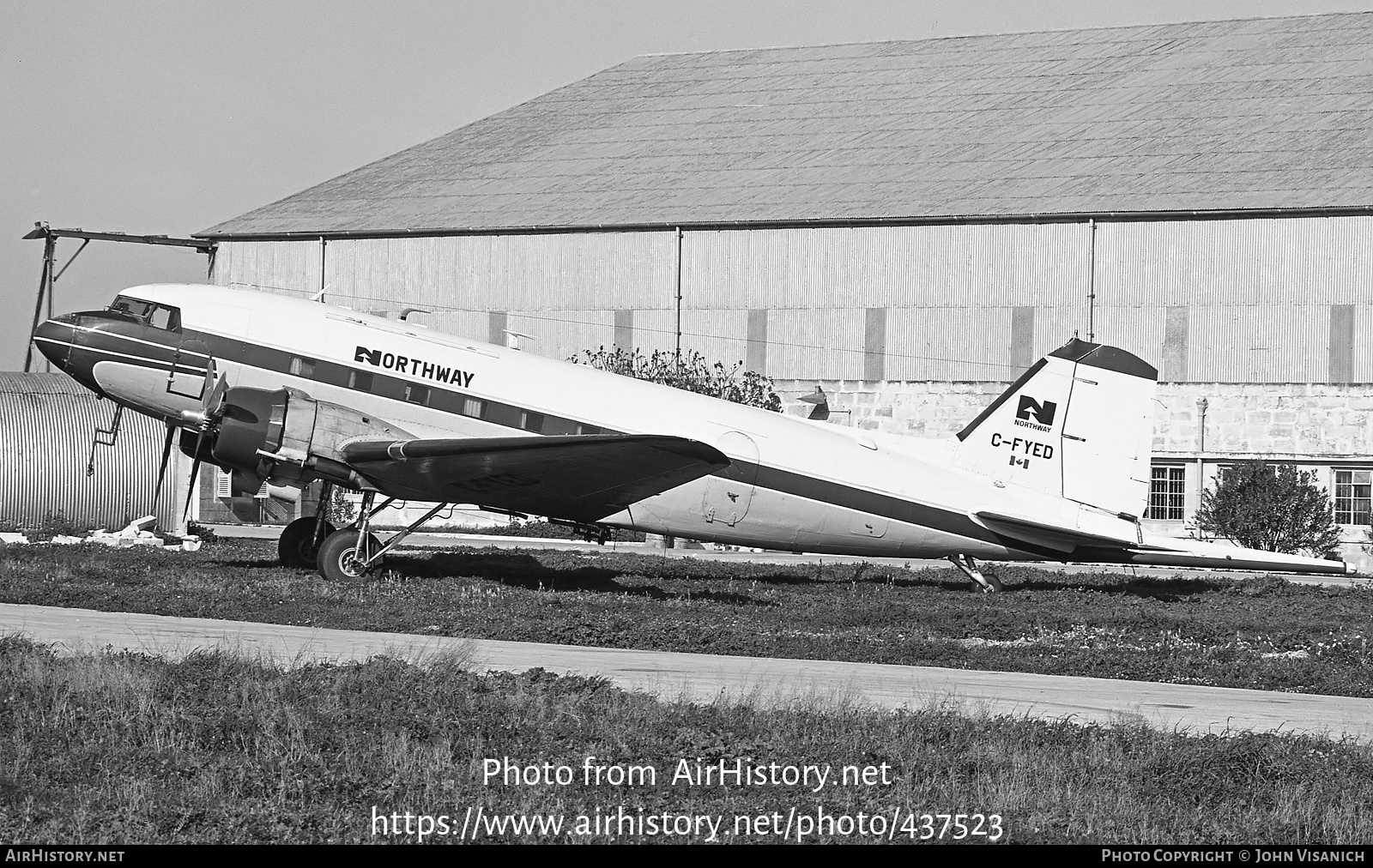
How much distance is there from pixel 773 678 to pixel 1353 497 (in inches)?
1424

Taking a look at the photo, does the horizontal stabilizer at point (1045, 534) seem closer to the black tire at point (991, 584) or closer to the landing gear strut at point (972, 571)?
the landing gear strut at point (972, 571)

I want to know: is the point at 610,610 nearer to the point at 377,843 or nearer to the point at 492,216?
the point at 377,843

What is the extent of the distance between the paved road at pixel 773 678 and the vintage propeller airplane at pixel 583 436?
4527 millimetres

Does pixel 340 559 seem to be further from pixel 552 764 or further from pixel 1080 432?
pixel 552 764

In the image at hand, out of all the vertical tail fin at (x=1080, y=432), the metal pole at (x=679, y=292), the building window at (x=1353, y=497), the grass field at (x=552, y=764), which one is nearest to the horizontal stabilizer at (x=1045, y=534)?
the vertical tail fin at (x=1080, y=432)

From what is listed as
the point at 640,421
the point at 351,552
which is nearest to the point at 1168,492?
the point at 640,421

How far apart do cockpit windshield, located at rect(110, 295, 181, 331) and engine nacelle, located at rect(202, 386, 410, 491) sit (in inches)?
74.9

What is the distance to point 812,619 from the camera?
21609 millimetres

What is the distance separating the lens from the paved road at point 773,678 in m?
14.4

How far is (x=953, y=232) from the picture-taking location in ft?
168

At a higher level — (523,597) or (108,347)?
(108,347)

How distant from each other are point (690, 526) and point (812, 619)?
13.4 feet

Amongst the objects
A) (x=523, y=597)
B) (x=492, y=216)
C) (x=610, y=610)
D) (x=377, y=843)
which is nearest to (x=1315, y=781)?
(x=377, y=843)

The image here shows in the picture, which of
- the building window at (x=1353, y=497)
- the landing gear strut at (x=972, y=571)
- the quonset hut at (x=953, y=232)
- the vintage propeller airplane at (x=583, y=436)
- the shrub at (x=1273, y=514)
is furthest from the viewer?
the quonset hut at (x=953, y=232)
